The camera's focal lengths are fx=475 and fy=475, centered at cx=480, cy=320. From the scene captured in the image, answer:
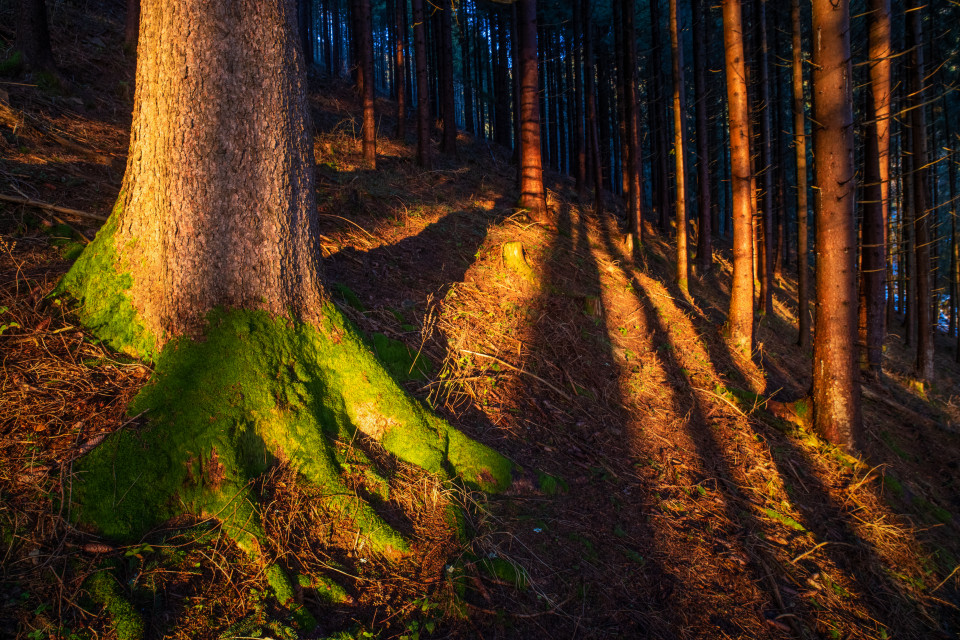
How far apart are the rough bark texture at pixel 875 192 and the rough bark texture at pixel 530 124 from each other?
5.41 meters

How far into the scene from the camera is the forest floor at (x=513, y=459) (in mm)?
2273

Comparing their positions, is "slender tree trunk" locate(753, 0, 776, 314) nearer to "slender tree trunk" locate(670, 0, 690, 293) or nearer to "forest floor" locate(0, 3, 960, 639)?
"slender tree trunk" locate(670, 0, 690, 293)

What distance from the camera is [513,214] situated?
31.8 ft

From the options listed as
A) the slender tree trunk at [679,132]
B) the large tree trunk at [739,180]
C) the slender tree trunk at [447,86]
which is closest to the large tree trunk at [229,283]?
the large tree trunk at [739,180]

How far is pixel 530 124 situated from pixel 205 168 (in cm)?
765

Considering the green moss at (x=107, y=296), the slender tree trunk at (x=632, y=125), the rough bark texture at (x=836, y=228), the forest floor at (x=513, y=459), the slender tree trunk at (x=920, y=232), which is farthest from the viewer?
the slender tree trunk at (x=632, y=125)

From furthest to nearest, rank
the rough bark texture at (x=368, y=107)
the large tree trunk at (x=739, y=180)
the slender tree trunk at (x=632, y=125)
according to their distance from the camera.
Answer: the slender tree trunk at (x=632, y=125)
the rough bark texture at (x=368, y=107)
the large tree trunk at (x=739, y=180)

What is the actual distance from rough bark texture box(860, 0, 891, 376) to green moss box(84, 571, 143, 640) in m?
9.34

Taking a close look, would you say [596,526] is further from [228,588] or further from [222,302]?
[222,302]

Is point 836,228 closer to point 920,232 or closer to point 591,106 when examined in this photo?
point 920,232

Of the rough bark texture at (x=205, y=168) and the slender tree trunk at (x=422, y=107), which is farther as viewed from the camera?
the slender tree trunk at (x=422, y=107)

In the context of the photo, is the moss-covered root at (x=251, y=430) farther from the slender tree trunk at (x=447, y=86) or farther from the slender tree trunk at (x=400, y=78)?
the slender tree trunk at (x=447, y=86)

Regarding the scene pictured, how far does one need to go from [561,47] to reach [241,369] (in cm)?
2897

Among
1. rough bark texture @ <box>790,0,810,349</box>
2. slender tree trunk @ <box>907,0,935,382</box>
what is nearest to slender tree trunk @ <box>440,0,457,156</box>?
rough bark texture @ <box>790,0,810,349</box>
